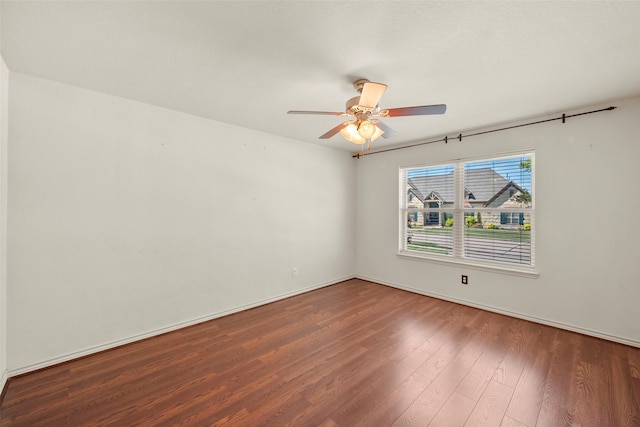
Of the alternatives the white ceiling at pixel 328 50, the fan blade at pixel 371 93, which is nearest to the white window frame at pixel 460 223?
the white ceiling at pixel 328 50

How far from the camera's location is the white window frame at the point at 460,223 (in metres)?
3.18

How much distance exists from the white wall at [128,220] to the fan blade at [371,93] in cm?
198

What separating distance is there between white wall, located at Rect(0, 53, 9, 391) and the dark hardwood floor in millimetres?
254

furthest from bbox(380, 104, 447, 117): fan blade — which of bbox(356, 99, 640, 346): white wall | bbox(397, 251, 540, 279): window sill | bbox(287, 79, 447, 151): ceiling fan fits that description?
bbox(397, 251, 540, 279): window sill

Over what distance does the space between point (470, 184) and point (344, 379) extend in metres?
3.05

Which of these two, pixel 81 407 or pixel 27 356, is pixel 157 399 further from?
pixel 27 356

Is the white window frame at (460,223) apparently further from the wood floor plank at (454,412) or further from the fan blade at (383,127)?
the wood floor plank at (454,412)

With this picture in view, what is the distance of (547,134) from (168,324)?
4.74 meters

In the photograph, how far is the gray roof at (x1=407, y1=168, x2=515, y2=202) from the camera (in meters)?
3.49

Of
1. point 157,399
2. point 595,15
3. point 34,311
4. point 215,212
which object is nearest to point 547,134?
point 595,15

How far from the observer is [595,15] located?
1473 mm

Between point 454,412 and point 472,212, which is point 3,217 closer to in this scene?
point 454,412

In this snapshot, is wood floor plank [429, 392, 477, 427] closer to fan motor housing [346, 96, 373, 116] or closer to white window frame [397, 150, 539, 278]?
white window frame [397, 150, 539, 278]

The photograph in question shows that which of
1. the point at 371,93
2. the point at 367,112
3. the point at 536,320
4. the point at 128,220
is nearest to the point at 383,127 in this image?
the point at 367,112
